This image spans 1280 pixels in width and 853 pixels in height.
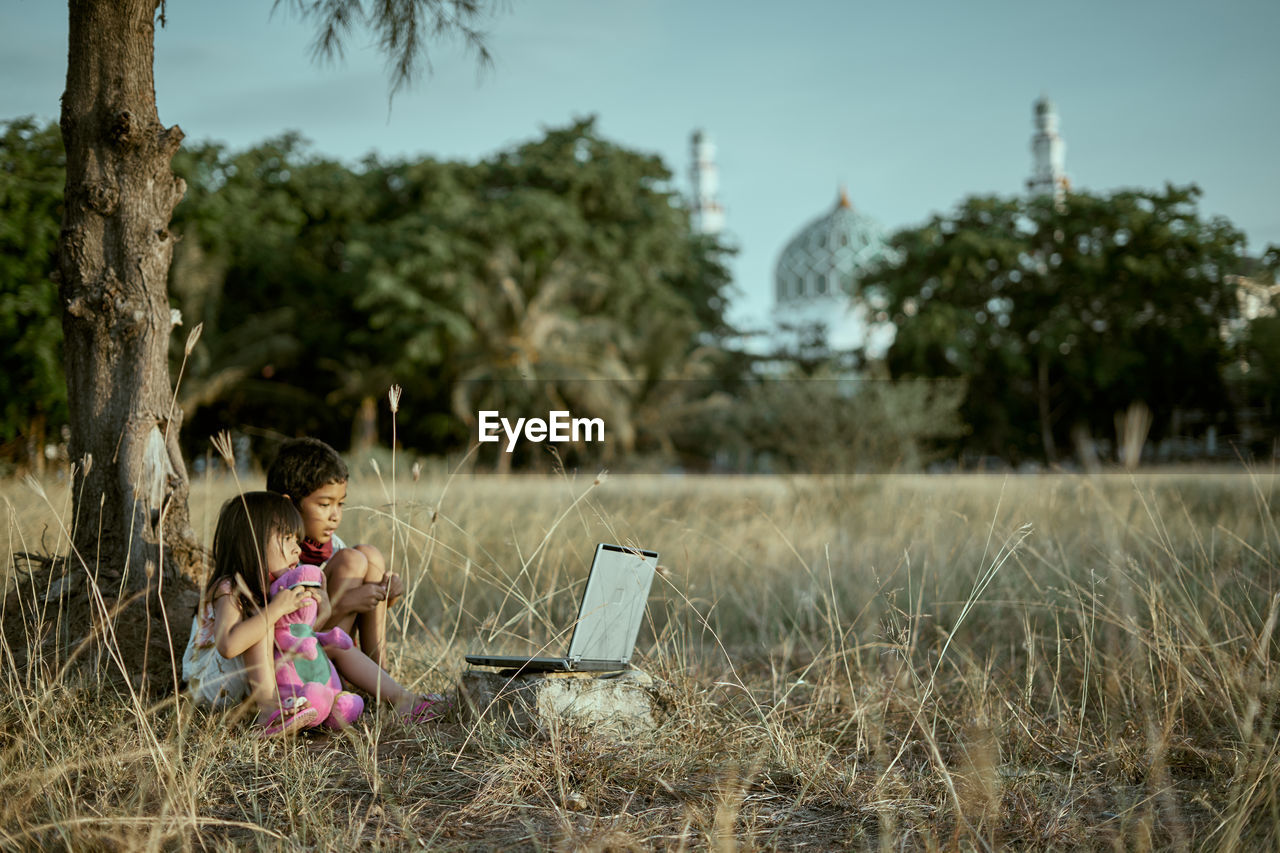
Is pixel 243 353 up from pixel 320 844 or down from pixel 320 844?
up

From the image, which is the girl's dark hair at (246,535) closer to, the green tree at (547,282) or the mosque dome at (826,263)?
the green tree at (547,282)

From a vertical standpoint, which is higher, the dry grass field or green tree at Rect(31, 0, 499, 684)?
green tree at Rect(31, 0, 499, 684)

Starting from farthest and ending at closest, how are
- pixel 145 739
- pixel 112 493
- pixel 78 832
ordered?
pixel 112 493
pixel 145 739
pixel 78 832

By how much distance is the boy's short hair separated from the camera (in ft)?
9.87

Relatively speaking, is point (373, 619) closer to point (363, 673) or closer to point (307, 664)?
point (363, 673)

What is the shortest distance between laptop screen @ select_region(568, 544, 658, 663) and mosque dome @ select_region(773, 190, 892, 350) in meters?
55.6

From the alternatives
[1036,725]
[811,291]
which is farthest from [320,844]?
[811,291]

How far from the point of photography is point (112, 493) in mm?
3256

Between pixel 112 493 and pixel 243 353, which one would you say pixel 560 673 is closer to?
pixel 112 493

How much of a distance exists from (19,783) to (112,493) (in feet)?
3.78

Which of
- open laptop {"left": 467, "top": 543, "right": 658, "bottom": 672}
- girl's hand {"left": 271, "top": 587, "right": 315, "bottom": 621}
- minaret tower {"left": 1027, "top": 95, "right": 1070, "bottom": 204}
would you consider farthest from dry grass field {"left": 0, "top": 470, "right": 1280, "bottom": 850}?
minaret tower {"left": 1027, "top": 95, "right": 1070, "bottom": 204}

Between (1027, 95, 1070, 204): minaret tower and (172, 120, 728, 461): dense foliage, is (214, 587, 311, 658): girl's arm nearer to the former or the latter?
(172, 120, 728, 461): dense foliage

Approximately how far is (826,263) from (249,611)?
61.3 m

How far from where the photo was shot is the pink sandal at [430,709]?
285cm
